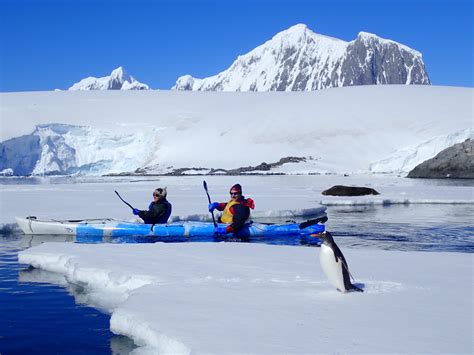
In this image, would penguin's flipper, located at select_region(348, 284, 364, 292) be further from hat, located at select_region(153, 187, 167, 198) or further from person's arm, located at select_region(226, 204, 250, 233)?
hat, located at select_region(153, 187, 167, 198)

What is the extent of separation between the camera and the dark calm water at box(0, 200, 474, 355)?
5055 millimetres

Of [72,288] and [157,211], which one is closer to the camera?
[72,288]

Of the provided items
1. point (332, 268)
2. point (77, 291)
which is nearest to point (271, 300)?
point (332, 268)

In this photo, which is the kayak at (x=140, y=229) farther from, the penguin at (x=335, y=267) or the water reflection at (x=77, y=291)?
the penguin at (x=335, y=267)

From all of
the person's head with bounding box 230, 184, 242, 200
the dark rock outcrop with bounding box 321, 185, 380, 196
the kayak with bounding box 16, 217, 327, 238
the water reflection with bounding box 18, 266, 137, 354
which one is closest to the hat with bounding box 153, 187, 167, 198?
the kayak with bounding box 16, 217, 327, 238

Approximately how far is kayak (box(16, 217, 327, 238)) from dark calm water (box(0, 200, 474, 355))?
1.02 ft

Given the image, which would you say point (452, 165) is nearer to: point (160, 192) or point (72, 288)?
point (160, 192)

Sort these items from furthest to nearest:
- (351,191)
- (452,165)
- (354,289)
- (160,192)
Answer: (452,165)
(351,191)
(160,192)
(354,289)

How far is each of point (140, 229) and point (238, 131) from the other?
52157mm

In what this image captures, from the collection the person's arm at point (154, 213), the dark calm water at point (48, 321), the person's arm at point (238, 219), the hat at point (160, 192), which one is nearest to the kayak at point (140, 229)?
the person's arm at point (238, 219)

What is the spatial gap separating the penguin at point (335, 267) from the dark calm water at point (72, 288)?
6.66ft

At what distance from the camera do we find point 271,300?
18.0 ft

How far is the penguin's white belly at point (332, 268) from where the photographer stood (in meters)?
5.74

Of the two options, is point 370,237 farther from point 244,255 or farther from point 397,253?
point 244,255
